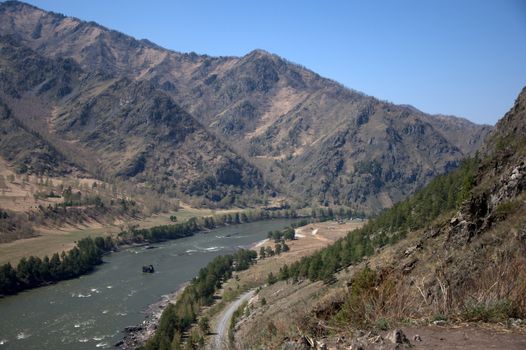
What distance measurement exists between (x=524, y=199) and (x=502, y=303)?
20.5m

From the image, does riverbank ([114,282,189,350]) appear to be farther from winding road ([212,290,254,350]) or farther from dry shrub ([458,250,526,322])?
dry shrub ([458,250,526,322])

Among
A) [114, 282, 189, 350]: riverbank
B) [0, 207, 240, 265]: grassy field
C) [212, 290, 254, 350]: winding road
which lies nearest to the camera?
[114, 282, 189, 350]: riverbank

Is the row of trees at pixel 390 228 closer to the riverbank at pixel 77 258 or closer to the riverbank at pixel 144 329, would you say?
the riverbank at pixel 144 329

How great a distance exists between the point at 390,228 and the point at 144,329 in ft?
133

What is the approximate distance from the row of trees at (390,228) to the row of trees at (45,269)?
161 feet

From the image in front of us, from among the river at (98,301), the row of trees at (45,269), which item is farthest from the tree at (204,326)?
the row of trees at (45,269)

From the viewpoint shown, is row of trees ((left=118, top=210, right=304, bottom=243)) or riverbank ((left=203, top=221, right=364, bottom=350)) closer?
riverbank ((left=203, top=221, right=364, bottom=350))

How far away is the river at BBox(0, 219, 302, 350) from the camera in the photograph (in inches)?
2276

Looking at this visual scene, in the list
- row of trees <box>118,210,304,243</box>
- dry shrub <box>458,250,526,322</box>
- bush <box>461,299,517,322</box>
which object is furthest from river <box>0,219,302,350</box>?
bush <box>461,299,517,322</box>

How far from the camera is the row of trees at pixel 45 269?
82.7m

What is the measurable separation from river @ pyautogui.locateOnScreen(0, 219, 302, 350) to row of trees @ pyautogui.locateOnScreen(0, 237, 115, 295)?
2.47 meters

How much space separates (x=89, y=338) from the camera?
57.1m

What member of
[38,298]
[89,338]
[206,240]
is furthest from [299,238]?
[89,338]

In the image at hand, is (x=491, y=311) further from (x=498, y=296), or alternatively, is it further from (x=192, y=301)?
(x=192, y=301)
